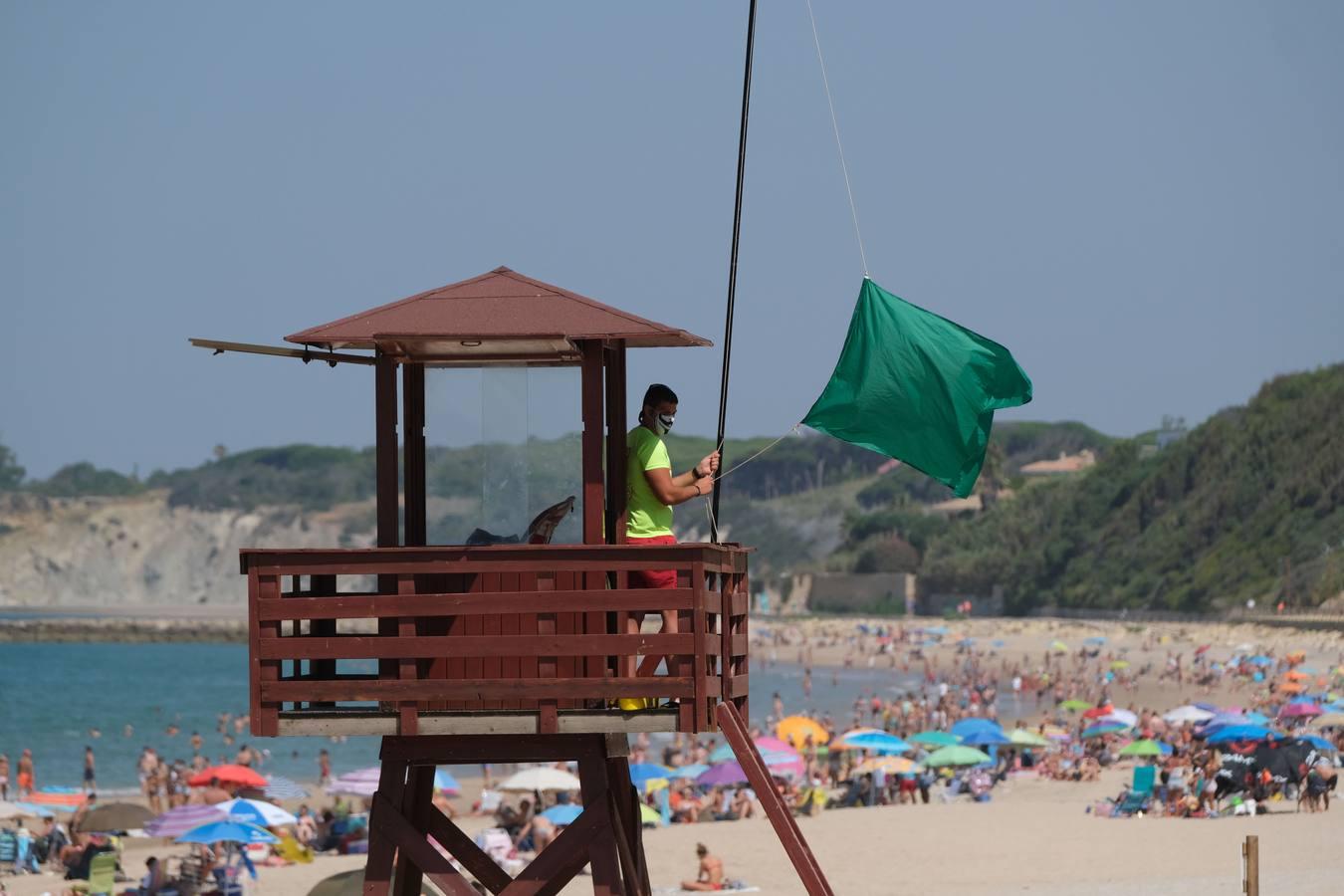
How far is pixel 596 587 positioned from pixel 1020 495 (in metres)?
115

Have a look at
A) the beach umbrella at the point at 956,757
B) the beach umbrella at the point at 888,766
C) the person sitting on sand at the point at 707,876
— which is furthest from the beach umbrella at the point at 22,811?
the beach umbrella at the point at 956,757

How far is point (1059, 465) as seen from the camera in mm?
159500

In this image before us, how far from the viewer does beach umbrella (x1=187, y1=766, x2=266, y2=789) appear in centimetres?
2569

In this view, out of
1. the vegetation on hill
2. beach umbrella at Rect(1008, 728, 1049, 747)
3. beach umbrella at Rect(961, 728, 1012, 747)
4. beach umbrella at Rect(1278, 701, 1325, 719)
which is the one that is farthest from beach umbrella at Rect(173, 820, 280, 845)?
the vegetation on hill

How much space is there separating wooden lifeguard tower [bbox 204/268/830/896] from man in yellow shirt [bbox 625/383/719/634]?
75 millimetres

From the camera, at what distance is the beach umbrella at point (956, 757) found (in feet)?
92.9

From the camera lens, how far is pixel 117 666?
102312 millimetres

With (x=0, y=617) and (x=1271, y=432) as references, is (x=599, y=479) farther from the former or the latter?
(x=0, y=617)

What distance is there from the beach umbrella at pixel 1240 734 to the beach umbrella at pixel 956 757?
3467 mm

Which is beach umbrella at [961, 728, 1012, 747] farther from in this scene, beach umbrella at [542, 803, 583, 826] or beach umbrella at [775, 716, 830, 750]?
beach umbrella at [542, 803, 583, 826]

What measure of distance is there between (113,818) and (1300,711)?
20.3m

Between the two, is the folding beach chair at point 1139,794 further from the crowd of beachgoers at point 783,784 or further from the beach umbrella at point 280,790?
the beach umbrella at point 280,790

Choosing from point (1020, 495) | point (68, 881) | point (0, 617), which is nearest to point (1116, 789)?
point (68, 881)

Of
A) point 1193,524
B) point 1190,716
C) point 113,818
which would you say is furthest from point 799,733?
point 1193,524
